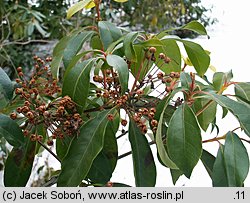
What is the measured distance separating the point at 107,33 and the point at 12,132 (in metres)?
0.21

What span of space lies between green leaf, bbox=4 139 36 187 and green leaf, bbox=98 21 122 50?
19 centimetres

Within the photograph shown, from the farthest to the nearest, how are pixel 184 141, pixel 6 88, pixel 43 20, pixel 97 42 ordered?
pixel 43 20 → pixel 97 42 → pixel 6 88 → pixel 184 141

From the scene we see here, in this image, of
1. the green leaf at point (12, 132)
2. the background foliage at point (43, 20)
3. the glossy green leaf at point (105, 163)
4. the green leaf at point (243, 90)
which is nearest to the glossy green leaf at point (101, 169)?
the glossy green leaf at point (105, 163)

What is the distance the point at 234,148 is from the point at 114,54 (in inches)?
8.2

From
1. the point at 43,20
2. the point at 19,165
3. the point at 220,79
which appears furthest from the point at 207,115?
the point at 43,20

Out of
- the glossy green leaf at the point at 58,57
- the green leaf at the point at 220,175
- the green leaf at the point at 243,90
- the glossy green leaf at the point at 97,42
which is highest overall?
the glossy green leaf at the point at 97,42

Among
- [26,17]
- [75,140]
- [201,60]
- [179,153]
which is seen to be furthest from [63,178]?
[26,17]

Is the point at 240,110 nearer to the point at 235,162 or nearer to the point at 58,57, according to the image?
the point at 235,162

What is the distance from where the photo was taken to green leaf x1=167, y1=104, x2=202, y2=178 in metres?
0.46

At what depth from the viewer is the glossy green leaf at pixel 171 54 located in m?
0.62

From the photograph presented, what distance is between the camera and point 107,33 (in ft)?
2.09

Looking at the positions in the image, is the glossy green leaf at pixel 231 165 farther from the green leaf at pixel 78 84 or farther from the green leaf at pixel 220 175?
the green leaf at pixel 78 84

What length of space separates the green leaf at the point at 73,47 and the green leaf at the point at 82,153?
135 mm
